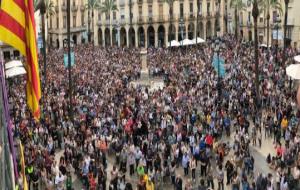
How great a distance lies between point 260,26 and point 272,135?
57675mm

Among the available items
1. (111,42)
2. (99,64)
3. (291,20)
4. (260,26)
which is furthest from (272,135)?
(111,42)

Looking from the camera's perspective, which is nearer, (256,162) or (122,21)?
(256,162)

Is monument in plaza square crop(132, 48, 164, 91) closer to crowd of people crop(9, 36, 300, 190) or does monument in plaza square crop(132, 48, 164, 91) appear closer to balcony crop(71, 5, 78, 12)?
crowd of people crop(9, 36, 300, 190)

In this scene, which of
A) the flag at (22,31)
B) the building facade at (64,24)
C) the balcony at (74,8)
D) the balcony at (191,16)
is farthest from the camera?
the balcony at (74,8)

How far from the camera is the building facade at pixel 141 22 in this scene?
89.2m

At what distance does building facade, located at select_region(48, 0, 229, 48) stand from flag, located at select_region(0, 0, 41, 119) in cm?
7647

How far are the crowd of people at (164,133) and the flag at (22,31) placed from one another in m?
11.0

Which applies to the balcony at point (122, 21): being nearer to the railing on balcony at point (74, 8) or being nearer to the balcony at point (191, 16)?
the railing on balcony at point (74, 8)

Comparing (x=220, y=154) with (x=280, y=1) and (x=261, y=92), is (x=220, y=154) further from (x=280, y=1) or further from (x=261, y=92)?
(x=280, y=1)

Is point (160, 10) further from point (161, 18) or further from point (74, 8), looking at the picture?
point (74, 8)

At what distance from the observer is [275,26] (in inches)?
2854

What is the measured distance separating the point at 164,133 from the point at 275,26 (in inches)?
1975

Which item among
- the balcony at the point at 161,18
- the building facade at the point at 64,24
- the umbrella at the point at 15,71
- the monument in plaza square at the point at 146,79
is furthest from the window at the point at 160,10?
the umbrella at the point at 15,71

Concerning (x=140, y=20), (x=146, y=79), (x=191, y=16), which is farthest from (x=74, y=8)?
(x=146, y=79)
